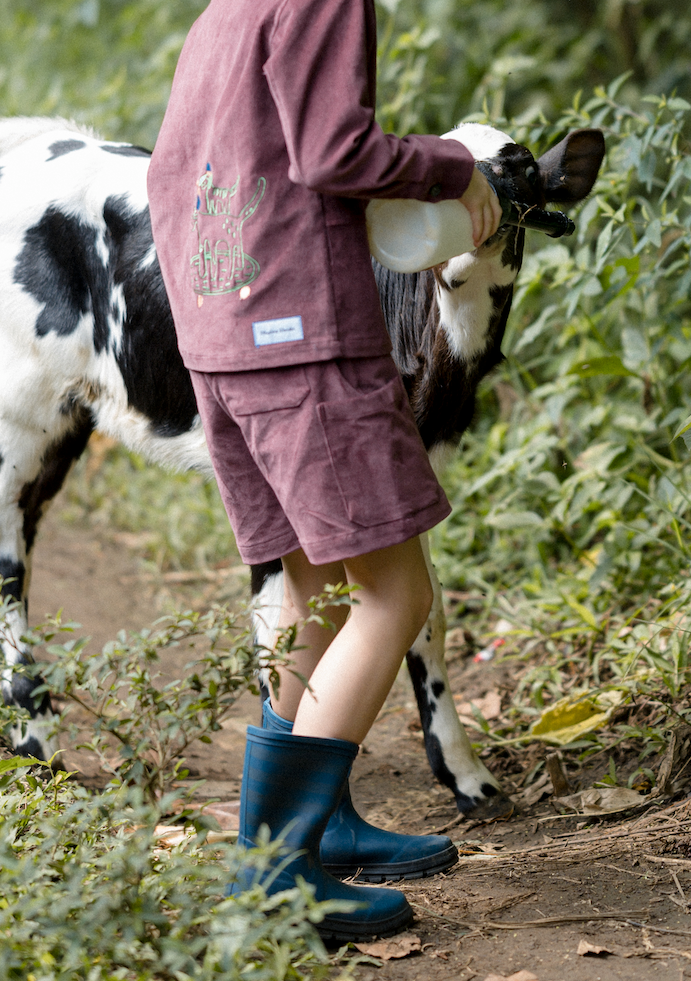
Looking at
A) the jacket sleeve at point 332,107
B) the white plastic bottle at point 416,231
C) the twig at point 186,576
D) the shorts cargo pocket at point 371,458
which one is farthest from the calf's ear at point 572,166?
the twig at point 186,576

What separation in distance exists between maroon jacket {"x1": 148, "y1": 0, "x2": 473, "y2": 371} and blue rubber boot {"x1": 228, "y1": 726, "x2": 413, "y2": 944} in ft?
2.29

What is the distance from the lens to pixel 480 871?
2275mm

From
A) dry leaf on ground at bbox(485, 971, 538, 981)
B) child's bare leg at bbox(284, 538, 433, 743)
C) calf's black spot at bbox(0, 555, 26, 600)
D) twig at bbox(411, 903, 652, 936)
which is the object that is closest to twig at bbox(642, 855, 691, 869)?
twig at bbox(411, 903, 652, 936)

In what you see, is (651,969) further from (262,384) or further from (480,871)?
(262,384)

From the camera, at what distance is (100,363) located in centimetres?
278

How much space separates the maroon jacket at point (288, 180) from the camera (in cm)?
161

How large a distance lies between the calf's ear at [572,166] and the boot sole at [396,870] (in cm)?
151

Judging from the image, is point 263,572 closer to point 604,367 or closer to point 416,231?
point 416,231

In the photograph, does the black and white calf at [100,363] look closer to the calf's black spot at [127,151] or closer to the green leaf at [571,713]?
the calf's black spot at [127,151]

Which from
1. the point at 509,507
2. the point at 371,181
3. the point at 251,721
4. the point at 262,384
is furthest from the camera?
the point at 509,507

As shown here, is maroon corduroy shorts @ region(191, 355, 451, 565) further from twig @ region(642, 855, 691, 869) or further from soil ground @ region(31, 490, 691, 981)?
twig @ region(642, 855, 691, 869)

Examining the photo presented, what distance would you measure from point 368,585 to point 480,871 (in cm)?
84

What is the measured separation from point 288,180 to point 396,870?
1.49 m

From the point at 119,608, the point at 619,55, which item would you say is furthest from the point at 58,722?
the point at 619,55
